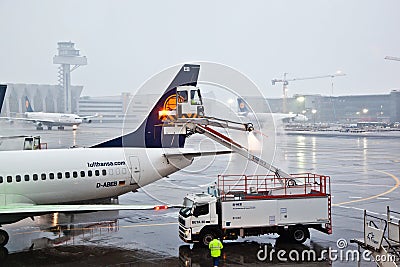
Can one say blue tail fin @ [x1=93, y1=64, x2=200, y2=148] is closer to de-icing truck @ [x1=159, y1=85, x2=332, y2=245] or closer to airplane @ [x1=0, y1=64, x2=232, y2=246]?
airplane @ [x1=0, y1=64, x2=232, y2=246]

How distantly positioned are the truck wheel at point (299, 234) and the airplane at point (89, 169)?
5.41 m

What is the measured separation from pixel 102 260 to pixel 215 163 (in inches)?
1398

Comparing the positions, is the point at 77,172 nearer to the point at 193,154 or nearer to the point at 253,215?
the point at 193,154

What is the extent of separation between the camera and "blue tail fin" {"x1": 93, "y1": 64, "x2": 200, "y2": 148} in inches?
1023

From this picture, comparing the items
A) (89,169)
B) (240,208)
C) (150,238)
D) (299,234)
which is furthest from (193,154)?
(299,234)

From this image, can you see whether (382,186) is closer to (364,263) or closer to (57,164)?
(364,263)

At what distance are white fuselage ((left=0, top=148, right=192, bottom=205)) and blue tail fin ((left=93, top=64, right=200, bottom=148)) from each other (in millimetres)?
861

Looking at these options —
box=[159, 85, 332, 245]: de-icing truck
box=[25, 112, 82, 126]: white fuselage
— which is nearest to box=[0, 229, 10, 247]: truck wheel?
box=[159, 85, 332, 245]: de-icing truck

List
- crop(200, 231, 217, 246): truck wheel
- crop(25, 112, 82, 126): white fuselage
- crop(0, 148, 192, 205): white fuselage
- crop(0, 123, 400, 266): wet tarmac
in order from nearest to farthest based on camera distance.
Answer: crop(0, 123, 400, 266): wet tarmac → crop(200, 231, 217, 246): truck wheel → crop(0, 148, 192, 205): white fuselage → crop(25, 112, 82, 126): white fuselage

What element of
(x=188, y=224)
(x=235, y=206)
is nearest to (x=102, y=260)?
(x=188, y=224)

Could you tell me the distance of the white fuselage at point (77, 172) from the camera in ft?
75.4

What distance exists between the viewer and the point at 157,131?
27.9 meters

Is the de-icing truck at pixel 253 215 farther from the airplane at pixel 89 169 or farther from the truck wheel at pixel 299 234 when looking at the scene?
the airplane at pixel 89 169

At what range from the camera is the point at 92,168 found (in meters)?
24.5
